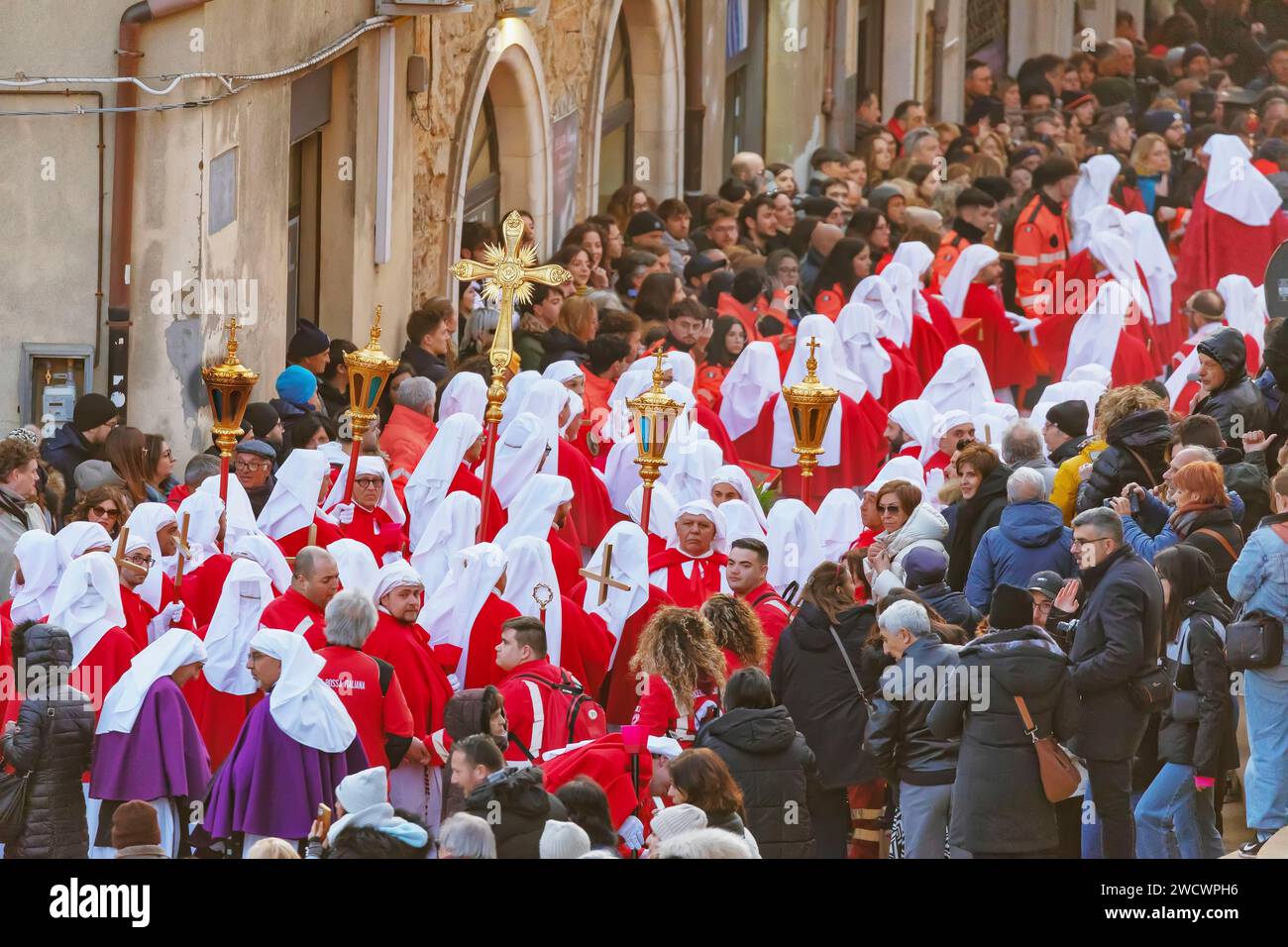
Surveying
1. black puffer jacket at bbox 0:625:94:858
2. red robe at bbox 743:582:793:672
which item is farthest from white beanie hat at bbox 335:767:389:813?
red robe at bbox 743:582:793:672

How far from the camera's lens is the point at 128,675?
1159cm

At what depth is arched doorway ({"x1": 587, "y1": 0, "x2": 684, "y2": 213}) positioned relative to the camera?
26.7 meters

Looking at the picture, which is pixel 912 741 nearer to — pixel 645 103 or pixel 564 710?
pixel 564 710

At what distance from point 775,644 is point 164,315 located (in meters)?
5.28

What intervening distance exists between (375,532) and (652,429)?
1.51 metres

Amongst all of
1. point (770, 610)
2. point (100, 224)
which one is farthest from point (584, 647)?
point (100, 224)

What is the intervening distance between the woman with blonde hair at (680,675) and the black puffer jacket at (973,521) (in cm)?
260

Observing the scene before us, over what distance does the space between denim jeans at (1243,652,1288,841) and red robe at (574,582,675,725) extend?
2811 millimetres

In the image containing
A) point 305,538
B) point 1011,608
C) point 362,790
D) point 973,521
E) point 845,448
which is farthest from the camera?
point 845,448

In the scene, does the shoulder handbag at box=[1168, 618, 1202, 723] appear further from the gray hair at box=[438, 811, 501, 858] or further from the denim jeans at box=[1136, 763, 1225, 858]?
the gray hair at box=[438, 811, 501, 858]

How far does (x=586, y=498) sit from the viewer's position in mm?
15797

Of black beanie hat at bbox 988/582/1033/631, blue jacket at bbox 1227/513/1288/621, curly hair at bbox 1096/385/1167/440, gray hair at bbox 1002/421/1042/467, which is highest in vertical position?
curly hair at bbox 1096/385/1167/440

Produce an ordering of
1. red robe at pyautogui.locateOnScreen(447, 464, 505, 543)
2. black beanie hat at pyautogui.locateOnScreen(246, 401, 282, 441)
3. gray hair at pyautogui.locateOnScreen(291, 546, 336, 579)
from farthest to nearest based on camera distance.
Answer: black beanie hat at pyautogui.locateOnScreen(246, 401, 282, 441)
red robe at pyautogui.locateOnScreen(447, 464, 505, 543)
gray hair at pyautogui.locateOnScreen(291, 546, 336, 579)

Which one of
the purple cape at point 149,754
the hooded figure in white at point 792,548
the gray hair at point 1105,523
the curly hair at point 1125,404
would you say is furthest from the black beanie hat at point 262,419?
the gray hair at point 1105,523
